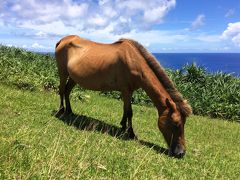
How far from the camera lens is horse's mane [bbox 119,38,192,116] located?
9312 mm

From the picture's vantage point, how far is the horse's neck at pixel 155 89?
32.1 feet

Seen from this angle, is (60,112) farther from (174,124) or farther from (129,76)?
(174,124)

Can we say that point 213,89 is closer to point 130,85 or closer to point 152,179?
point 130,85

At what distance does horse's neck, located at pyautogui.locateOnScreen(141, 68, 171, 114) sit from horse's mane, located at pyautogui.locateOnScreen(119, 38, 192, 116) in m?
0.10

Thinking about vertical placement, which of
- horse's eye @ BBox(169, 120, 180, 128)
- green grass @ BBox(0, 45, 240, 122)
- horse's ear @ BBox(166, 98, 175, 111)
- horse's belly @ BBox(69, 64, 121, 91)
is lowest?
green grass @ BBox(0, 45, 240, 122)

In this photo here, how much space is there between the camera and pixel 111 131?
1087 cm

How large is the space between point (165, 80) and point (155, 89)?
0.34m

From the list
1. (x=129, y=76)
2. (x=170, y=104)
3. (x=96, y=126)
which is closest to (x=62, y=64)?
(x=96, y=126)

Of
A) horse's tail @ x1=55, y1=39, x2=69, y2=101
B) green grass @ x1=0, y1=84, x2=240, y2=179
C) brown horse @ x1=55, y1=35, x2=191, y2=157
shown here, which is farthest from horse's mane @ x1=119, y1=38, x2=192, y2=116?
horse's tail @ x1=55, y1=39, x2=69, y2=101

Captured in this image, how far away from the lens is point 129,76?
10.4 metres

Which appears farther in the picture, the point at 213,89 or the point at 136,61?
the point at 213,89

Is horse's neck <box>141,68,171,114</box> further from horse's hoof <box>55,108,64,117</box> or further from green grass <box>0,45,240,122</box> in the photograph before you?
green grass <box>0,45,240,122</box>

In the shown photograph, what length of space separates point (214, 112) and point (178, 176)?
1331cm

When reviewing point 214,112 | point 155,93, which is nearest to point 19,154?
point 155,93
